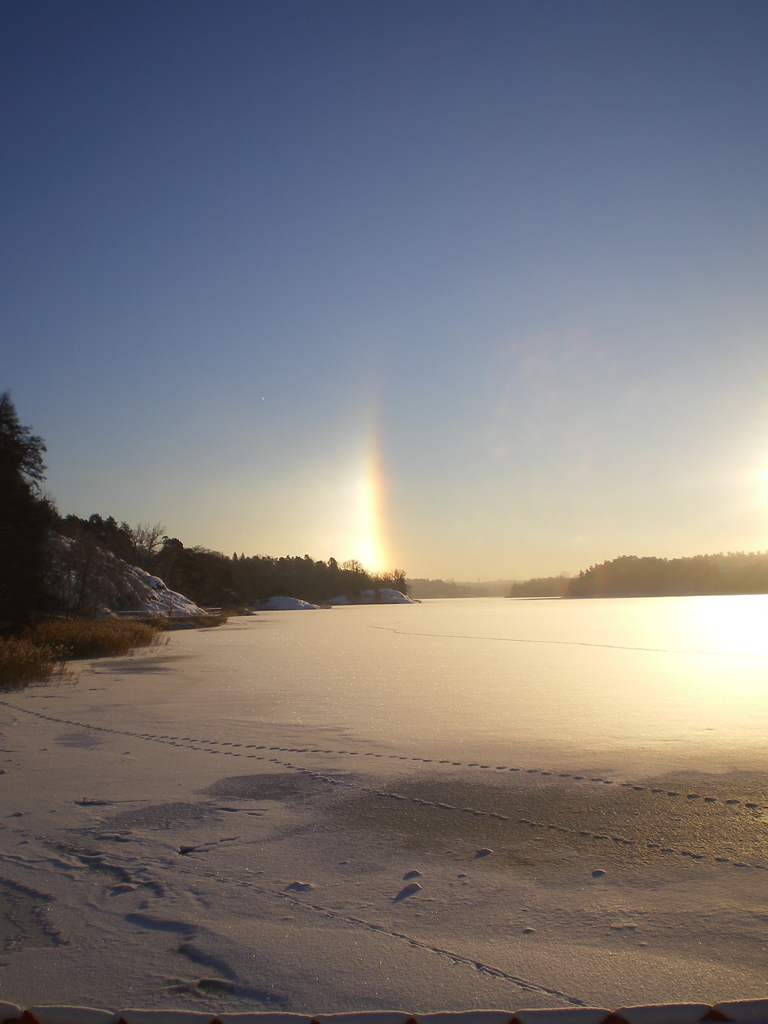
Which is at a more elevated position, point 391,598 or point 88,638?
point 88,638

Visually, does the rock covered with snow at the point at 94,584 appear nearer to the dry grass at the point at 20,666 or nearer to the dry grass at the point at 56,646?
the dry grass at the point at 56,646

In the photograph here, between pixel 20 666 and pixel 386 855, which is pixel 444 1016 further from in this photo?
pixel 20 666

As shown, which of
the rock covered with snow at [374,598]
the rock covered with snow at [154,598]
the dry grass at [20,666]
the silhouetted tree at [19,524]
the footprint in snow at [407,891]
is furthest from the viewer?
the rock covered with snow at [374,598]

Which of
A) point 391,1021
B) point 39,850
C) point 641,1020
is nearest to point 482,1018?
point 391,1021

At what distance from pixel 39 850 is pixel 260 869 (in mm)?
1334

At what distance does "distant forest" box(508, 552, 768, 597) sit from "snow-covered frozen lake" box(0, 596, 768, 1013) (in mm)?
109620

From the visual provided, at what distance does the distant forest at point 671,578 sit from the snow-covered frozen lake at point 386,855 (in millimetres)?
109620

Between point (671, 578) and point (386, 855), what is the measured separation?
390 feet

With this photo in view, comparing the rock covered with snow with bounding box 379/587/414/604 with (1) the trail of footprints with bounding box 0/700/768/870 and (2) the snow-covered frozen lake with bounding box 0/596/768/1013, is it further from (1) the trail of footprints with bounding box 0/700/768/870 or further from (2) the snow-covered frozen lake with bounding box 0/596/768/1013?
(1) the trail of footprints with bounding box 0/700/768/870

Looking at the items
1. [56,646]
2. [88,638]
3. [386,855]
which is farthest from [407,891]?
[88,638]

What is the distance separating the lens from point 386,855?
379cm

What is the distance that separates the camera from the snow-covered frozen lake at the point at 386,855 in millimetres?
2521

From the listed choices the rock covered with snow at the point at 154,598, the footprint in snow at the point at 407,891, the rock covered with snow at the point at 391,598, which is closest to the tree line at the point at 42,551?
the rock covered with snow at the point at 154,598

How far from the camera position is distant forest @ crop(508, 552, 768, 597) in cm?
10912
